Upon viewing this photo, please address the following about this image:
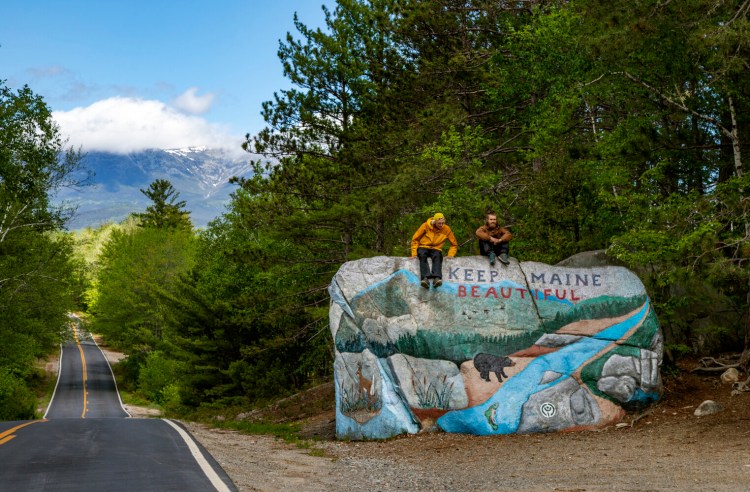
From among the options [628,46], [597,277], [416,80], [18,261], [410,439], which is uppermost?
[416,80]

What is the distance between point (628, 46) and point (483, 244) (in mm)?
4672

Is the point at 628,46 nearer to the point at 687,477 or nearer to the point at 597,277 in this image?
the point at 597,277

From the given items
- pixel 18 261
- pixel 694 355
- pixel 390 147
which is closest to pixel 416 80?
pixel 390 147

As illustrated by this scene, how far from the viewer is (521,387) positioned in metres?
14.0

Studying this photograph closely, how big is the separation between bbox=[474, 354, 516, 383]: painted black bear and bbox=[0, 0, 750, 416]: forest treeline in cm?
297

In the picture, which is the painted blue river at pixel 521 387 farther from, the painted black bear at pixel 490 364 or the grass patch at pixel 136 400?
the grass patch at pixel 136 400

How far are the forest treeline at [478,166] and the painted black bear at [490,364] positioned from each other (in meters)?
2.97

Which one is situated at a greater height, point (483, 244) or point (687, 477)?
point (483, 244)

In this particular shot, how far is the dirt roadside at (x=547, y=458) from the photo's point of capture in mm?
9484

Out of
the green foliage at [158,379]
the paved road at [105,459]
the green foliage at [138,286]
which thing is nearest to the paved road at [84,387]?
the green foliage at [158,379]

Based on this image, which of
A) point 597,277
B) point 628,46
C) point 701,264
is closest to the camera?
point 701,264

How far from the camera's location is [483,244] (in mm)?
14969

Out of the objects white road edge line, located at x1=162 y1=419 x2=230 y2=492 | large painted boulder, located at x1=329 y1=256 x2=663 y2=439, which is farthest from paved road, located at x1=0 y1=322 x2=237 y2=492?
large painted boulder, located at x1=329 y1=256 x2=663 y2=439

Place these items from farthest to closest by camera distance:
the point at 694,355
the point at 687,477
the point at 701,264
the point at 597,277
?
the point at 694,355 → the point at 597,277 → the point at 701,264 → the point at 687,477
